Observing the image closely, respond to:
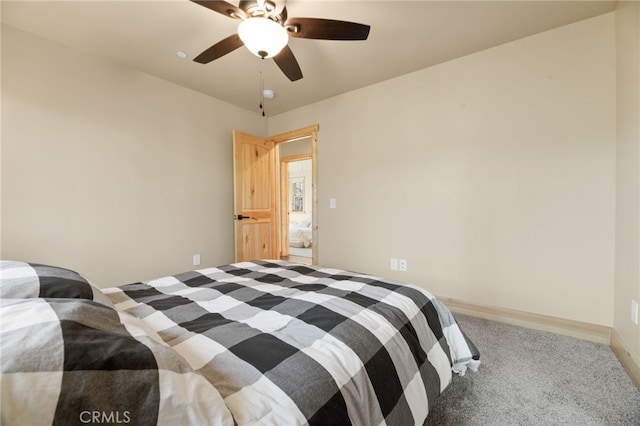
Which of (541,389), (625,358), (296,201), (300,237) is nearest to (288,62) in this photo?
(541,389)

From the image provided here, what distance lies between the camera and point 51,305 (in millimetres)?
594

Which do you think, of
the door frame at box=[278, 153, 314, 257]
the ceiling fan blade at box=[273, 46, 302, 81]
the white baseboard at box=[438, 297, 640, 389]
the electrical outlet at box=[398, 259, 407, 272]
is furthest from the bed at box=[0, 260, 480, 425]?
the door frame at box=[278, 153, 314, 257]

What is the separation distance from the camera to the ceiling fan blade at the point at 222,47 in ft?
5.82

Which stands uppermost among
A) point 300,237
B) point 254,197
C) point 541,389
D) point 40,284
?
point 254,197

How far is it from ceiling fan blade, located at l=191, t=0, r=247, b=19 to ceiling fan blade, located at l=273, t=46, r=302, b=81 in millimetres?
343

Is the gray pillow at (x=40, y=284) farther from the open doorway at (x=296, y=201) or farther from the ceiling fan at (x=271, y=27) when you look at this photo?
the open doorway at (x=296, y=201)

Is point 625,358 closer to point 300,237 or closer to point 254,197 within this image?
point 254,197

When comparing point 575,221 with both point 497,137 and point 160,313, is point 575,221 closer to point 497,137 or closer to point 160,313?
point 497,137

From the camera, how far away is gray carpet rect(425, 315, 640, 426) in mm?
1283

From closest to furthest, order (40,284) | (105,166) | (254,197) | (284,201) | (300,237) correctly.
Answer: (40,284) < (105,166) < (254,197) < (284,201) < (300,237)

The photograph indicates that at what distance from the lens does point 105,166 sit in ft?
8.48

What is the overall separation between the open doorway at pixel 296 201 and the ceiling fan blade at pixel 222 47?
2.84m

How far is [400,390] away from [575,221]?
7.21 feet

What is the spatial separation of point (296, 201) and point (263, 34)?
6.69 m
